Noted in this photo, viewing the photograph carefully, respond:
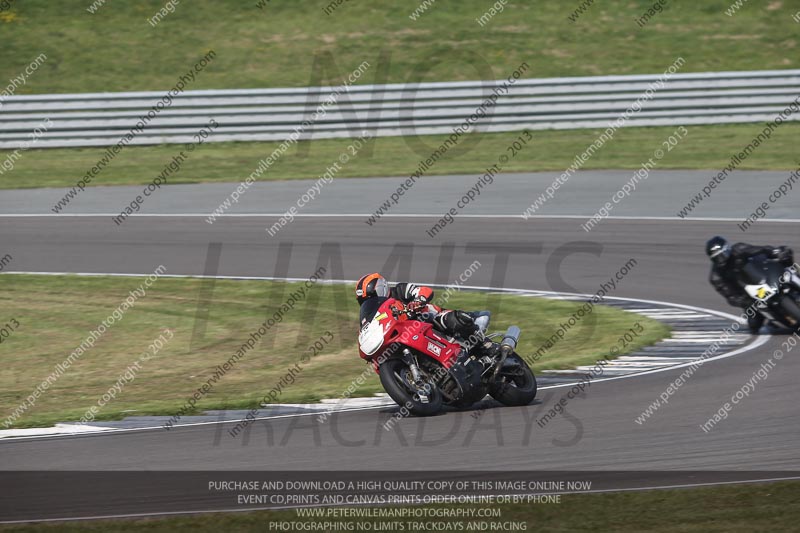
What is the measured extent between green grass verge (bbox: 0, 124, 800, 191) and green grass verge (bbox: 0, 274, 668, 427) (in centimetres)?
670

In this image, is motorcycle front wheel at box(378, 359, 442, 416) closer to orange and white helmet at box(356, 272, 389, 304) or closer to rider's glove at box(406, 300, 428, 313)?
rider's glove at box(406, 300, 428, 313)

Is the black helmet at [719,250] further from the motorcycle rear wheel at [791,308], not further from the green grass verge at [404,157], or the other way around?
the green grass verge at [404,157]

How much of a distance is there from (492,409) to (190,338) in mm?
6013

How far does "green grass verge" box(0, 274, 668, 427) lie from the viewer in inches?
501

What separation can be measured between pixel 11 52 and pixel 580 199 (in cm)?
1628

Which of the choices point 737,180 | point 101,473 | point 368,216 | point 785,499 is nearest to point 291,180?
point 368,216

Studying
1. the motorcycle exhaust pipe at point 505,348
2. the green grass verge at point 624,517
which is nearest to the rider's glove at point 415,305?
the motorcycle exhaust pipe at point 505,348

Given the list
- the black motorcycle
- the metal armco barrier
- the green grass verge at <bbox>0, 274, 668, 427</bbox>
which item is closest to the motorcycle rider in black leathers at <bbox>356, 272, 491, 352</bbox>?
the green grass verge at <bbox>0, 274, 668, 427</bbox>

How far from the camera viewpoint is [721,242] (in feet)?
46.2

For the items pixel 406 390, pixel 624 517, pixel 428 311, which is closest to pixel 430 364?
pixel 406 390

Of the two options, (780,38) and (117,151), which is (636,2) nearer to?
(780,38)

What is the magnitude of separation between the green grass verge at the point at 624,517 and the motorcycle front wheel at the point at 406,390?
103 inches

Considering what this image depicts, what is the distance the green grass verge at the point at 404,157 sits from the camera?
80.9ft

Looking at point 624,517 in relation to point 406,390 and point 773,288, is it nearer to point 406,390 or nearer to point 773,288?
point 406,390
